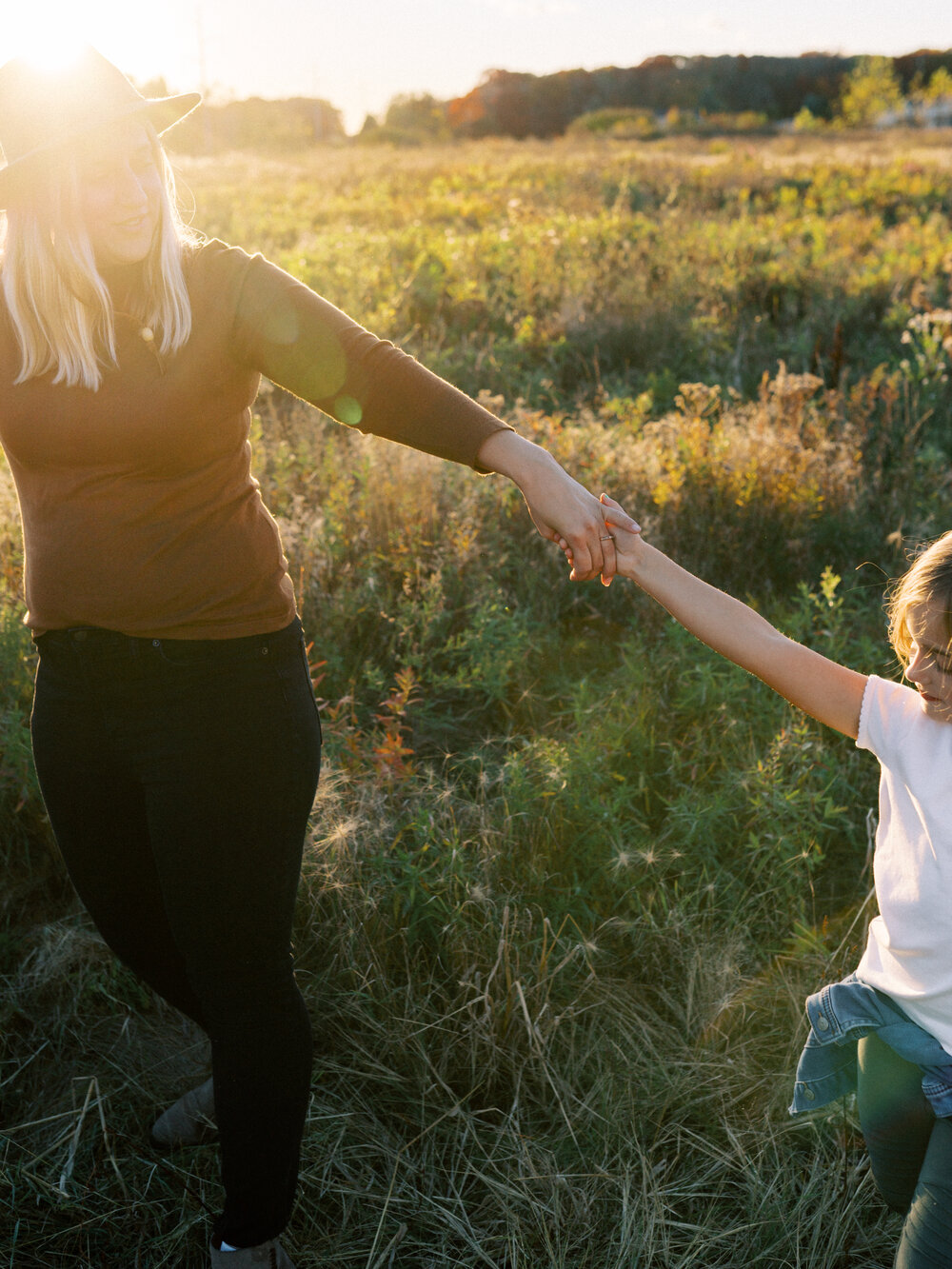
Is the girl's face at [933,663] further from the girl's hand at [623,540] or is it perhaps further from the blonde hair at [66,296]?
the blonde hair at [66,296]

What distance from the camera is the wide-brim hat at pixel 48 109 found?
152 centimetres

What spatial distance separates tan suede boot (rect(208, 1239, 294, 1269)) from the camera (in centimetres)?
172

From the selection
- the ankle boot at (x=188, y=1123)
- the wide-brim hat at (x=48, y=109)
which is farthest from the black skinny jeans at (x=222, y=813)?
the wide-brim hat at (x=48, y=109)

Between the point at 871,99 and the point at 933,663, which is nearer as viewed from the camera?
the point at 933,663

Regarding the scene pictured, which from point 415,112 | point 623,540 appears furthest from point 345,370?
point 415,112

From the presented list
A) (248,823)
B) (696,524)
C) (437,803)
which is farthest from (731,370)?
(248,823)

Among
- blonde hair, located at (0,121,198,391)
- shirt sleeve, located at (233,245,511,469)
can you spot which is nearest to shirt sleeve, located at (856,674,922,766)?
shirt sleeve, located at (233,245,511,469)

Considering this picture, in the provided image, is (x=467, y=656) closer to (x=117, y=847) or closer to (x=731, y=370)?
(x=117, y=847)

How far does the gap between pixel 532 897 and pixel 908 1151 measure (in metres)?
1.10

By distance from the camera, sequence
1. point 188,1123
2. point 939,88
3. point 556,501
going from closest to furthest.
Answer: point 556,501 → point 188,1123 → point 939,88

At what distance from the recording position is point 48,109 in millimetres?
1545

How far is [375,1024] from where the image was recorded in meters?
2.26

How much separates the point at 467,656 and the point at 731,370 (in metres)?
3.62

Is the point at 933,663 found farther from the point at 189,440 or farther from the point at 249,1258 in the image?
the point at 249,1258
